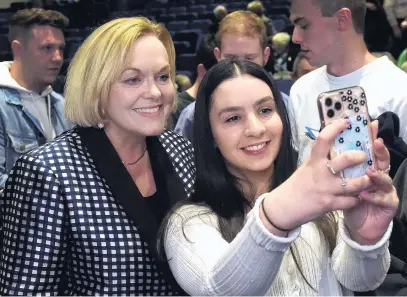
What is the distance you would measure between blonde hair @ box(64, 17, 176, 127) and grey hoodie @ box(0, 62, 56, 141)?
129 centimetres

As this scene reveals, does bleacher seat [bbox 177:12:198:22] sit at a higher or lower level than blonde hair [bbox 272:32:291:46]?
lower

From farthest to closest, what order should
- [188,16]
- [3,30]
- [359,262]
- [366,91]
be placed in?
[188,16] → [3,30] → [366,91] → [359,262]

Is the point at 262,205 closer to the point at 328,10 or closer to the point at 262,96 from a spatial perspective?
the point at 262,96

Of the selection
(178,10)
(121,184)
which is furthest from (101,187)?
(178,10)

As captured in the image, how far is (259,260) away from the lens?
953mm

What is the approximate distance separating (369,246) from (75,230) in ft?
2.11

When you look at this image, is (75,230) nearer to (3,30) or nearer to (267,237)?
(267,237)

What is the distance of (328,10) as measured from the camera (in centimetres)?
231

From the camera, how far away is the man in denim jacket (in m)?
2.63

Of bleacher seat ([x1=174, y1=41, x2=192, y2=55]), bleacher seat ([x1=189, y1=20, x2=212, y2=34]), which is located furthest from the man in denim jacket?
bleacher seat ([x1=189, y1=20, x2=212, y2=34])

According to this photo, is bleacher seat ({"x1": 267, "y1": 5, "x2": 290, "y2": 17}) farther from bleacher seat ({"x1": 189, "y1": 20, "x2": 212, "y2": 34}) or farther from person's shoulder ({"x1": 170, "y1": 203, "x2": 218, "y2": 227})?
person's shoulder ({"x1": 170, "y1": 203, "x2": 218, "y2": 227})

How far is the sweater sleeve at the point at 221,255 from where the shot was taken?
94 cm

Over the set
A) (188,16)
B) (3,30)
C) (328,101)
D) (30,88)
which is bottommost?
(3,30)

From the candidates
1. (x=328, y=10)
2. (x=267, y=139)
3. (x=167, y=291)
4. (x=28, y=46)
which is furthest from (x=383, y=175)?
(x=28, y=46)
